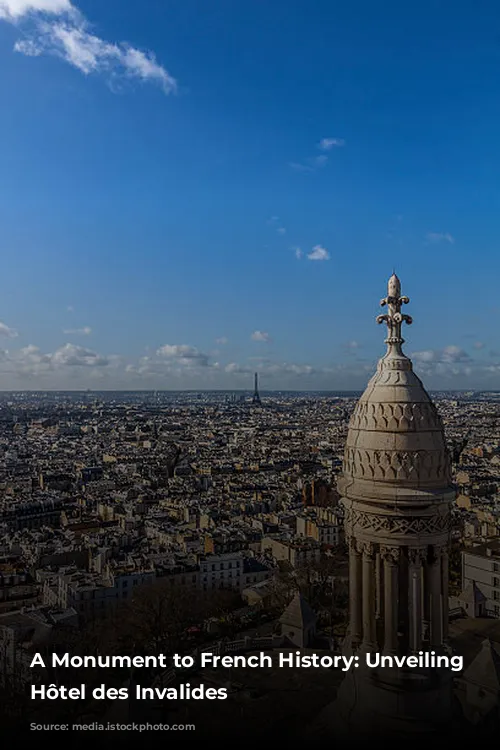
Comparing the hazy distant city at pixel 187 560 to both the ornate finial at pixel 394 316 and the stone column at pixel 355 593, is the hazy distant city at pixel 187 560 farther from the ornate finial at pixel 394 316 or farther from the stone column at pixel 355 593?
the ornate finial at pixel 394 316

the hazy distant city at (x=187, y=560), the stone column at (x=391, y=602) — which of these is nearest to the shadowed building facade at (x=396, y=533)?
the stone column at (x=391, y=602)

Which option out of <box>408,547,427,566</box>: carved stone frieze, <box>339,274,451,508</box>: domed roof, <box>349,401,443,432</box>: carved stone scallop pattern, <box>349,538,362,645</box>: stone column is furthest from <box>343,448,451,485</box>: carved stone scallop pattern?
<box>349,538,362,645</box>: stone column

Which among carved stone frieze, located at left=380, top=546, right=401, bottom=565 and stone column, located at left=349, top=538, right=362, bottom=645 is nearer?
carved stone frieze, located at left=380, top=546, right=401, bottom=565

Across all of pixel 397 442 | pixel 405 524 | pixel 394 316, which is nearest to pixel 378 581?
pixel 405 524

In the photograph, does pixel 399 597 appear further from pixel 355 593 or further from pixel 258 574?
pixel 258 574

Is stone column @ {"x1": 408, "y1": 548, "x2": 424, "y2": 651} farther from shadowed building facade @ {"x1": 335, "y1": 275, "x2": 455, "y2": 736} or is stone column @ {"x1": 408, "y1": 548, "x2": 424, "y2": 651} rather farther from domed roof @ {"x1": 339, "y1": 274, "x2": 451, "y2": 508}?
A: domed roof @ {"x1": 339, "y1": 274, "x2": 451, "y2": 508}

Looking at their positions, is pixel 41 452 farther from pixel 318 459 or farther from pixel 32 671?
pixel 32 671
